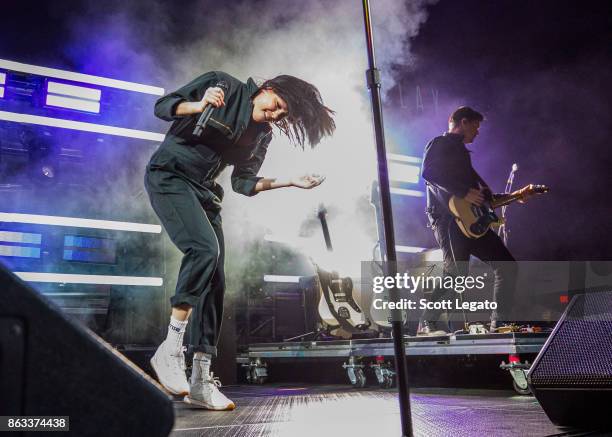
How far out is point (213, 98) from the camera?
2.26 meters

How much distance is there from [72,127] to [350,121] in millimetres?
2513

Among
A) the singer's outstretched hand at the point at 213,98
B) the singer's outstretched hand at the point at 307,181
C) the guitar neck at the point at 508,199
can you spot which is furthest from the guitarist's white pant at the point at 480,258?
the singer's outstretched hand at the point at 213,98

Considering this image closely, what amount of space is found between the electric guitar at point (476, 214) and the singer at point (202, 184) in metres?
1.52

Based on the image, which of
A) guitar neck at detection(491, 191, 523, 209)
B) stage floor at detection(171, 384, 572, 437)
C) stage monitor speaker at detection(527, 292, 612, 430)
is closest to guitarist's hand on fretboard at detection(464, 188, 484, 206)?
guitar neck at detection(491, 191, 523, 209)

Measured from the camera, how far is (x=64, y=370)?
21.6 inches

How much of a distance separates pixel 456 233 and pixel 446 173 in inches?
17.8

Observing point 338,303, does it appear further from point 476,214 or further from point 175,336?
point 175,336

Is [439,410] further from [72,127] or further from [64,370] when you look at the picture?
[72,127]

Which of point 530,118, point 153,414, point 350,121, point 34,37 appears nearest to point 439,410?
point 153,414

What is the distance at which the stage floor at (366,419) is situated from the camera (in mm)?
1406

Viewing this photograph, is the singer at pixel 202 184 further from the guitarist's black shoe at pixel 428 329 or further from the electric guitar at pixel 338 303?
the electric guitar at pixel 338 303

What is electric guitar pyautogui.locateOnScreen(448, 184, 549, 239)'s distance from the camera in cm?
348

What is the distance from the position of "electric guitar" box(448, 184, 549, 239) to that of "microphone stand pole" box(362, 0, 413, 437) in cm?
234

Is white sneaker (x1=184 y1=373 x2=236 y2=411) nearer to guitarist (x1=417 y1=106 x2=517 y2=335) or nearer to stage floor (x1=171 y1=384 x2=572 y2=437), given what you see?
stage floor (x1=171 y1=384 x2=572 y2=437)
